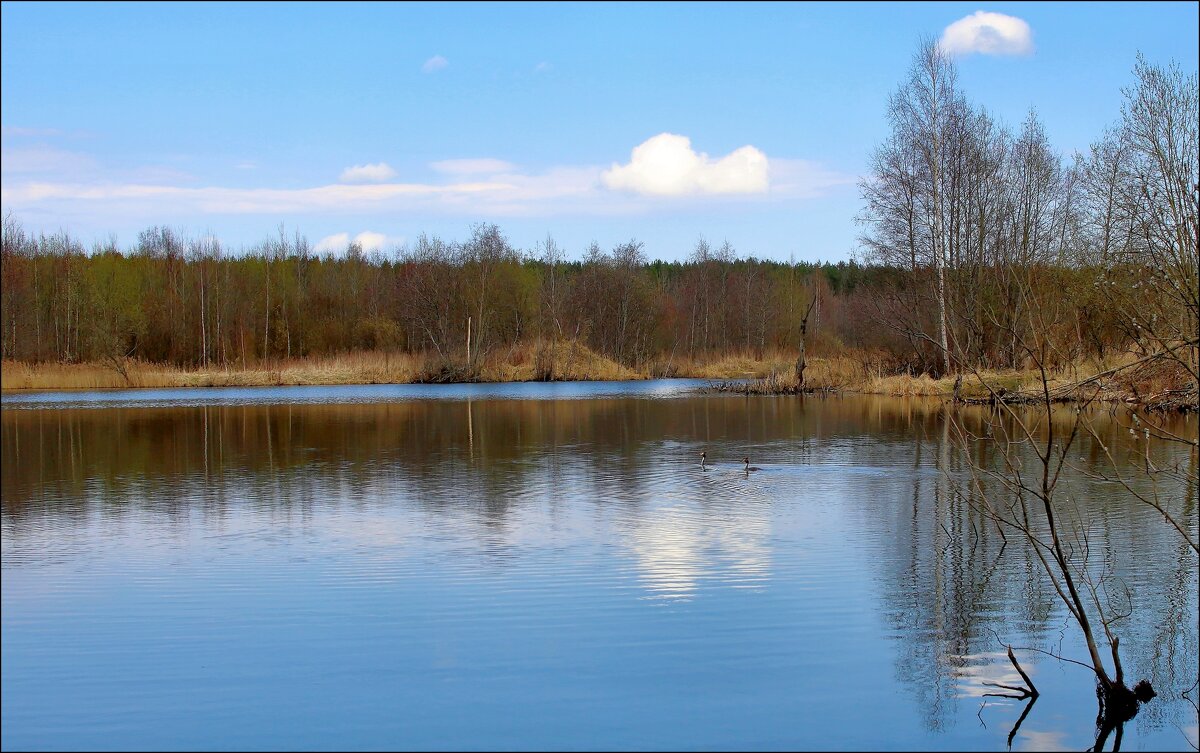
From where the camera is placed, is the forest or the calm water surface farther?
the forest

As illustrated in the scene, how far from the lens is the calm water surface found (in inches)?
220

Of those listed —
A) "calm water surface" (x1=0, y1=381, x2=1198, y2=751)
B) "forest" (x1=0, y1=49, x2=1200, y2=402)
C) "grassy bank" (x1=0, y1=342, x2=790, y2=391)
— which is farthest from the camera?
"grassy bank" (x1=0, y1=342, x2=790, y2=391)

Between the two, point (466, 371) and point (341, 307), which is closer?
point (466, 371)

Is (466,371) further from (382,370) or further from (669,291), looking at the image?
(669,291)

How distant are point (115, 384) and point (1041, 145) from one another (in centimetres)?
3773

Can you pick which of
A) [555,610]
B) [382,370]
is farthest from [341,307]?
[555,610]

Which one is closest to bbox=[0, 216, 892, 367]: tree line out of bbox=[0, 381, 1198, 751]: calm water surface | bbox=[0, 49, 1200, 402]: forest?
bbox=[0, 49, 1200, 402]: forest

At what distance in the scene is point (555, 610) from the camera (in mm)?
7555

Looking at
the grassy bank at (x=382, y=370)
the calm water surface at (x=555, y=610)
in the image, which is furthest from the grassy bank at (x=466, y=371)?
the calm water surface at (x=555, y=610)

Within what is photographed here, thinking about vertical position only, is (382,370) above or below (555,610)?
above

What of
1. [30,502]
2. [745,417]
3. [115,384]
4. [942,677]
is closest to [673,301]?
[115,384]

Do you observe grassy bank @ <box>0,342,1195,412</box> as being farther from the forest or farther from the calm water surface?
the calm water surface

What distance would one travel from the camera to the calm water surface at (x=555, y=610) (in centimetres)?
558

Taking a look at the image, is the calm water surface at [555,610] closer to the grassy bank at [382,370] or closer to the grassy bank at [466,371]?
the grassy bank at [466,371]
